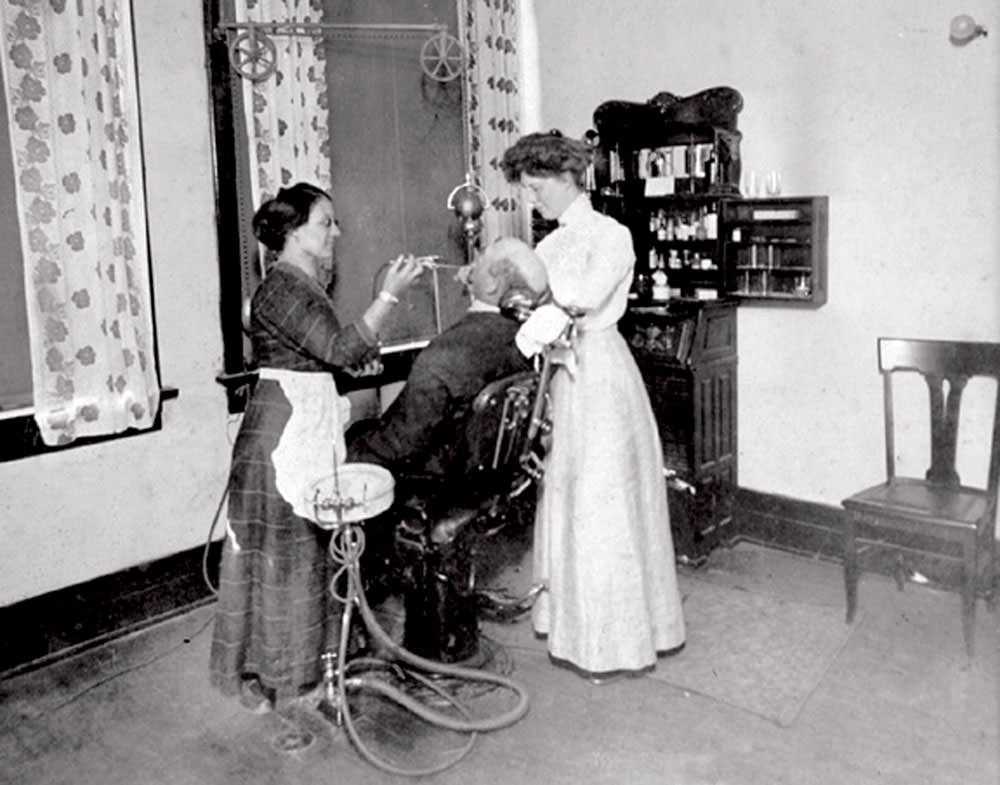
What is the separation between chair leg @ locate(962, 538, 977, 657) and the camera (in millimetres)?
3025

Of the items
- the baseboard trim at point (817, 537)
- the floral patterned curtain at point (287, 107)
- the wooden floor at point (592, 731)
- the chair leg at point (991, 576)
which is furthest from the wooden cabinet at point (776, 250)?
the floral patterned curtain at point (287, 107)

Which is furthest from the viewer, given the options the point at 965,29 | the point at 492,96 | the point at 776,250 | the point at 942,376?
the point at 492,96

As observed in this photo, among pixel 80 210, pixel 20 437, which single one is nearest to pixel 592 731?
pixel 20 437

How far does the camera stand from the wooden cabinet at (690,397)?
3906 mm

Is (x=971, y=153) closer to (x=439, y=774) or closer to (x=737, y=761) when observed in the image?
(x=737, y=761)

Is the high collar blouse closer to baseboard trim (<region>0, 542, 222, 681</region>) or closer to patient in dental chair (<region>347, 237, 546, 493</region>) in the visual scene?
patient in dental chair (<region>347, 237, 546, 493</region>)

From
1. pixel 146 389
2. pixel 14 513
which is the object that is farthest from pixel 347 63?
pixel 14 513

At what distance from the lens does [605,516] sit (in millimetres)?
2881

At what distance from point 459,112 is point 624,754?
10.9ft

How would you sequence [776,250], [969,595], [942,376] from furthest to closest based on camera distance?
[776,250] → [942,376] → [969,595]

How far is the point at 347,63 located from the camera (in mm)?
4234

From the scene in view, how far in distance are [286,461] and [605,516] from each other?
38.7 inches

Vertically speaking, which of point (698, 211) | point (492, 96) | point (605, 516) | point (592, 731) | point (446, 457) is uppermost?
point (492, 96)

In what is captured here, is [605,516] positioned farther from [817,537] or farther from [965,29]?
[965,29]
